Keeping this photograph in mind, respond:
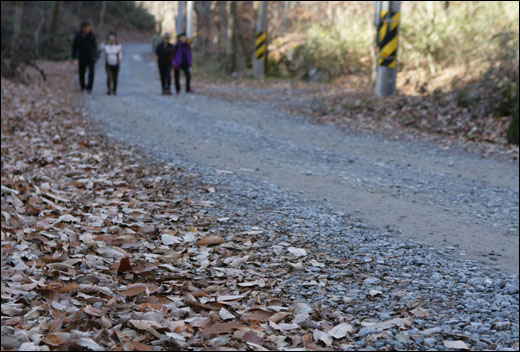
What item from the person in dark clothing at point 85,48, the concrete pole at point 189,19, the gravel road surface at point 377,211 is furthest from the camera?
the concrete pole at point 189,19

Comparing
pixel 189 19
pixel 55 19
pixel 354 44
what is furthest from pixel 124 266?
pixel 55 19

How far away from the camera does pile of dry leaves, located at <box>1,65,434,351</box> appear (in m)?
2.74

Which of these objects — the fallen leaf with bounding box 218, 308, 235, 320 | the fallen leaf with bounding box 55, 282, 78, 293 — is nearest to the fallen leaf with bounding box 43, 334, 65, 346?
the fallen leaf with bounding box 55, 282, 78, 293

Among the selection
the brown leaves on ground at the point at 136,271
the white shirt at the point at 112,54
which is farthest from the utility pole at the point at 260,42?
the brown leaves on ground at the point at 136,271

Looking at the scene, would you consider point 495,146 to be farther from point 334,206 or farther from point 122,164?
point 122,164

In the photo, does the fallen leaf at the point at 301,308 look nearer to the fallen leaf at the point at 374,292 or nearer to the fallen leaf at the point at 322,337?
the fallen leaf at the point at 322,337

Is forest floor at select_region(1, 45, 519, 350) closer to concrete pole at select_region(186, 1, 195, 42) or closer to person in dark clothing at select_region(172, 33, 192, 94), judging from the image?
person in dark clothing at select_region(172, 33, 192, 94)

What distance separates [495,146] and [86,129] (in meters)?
7.06

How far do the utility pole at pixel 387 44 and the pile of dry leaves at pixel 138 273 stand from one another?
909 centimetres

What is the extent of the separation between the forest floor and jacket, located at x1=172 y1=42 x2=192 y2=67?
942 centimetres

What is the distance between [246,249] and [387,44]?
11392mm

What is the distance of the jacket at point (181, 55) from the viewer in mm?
17688

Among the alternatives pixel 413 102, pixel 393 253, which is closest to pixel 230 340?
pixel 393 253

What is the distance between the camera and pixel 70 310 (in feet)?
Answer: 9.86
